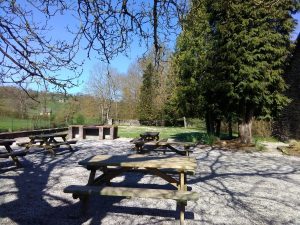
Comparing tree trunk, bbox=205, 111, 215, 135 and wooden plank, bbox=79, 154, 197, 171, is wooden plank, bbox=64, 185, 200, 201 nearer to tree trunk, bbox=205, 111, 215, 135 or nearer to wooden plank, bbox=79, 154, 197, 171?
wooden plank, bbox=79, 154, 197, 171

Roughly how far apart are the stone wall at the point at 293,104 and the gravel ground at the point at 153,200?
1023 centimetres

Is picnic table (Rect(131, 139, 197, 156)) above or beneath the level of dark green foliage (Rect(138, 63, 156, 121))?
beneath

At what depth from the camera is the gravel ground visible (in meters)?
5.38

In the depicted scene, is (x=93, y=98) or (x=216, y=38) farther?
(x=93, y=98)

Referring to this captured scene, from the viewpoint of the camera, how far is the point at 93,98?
4709cm

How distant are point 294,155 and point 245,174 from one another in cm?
574

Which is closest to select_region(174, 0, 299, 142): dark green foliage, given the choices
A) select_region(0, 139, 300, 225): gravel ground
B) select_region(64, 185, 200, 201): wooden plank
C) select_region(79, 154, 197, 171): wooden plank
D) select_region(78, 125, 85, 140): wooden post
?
select_region(78, 125, 85, 140): wooden post

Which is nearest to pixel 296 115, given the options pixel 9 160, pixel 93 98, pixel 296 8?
pixel 296 8

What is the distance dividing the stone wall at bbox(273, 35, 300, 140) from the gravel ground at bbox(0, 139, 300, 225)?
10.2m

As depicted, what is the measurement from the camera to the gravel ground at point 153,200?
17.6 ft

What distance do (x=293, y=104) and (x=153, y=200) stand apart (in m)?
16.4

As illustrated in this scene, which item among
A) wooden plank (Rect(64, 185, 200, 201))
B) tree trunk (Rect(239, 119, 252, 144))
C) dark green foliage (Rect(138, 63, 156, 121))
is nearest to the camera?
wooden plank (Rect(64, 185, 200, 201))

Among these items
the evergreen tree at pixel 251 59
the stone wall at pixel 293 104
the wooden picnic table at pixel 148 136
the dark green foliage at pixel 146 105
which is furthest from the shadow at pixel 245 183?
the dark green foliage at pixel 146 105

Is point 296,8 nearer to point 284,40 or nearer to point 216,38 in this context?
point 284,40
